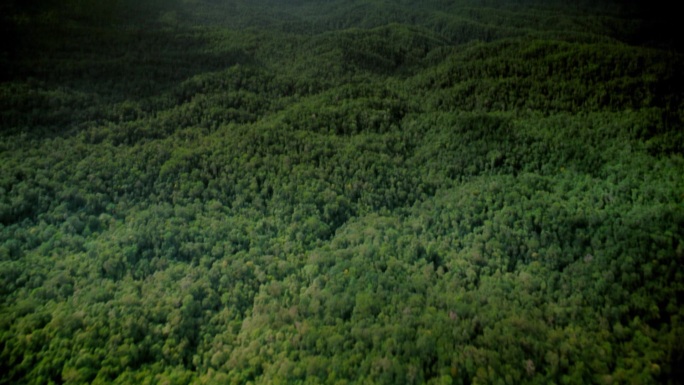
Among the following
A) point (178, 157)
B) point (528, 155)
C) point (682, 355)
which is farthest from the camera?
point (178, 157)

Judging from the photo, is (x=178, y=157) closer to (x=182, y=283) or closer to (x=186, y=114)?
(x=186, y=114)

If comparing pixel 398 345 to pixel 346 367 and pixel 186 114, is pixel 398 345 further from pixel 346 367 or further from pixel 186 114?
pixel 186 114

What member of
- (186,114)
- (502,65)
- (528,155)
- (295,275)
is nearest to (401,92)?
(502,65)

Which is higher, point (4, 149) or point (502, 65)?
point (502, 65)

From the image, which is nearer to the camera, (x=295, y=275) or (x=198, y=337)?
(x=198, y=337)

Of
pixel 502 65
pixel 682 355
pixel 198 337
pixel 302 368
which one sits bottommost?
pixel 198 337

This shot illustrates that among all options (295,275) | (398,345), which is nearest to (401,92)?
(295,275)

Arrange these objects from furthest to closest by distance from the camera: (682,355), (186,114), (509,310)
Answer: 1. (186,114)
2. (509,310)
3. (682,355)
